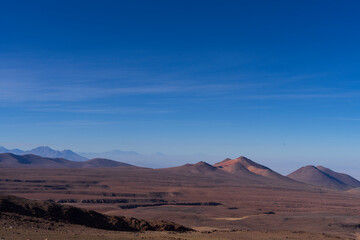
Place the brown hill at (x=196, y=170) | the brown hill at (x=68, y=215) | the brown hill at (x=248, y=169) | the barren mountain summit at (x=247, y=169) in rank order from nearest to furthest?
the brown hill at (x=68, y=215)
the brown hill at (x=196, y=170)
the brown hill at (x=248, y=169)
the barren mountain summit at (x=247, y=169)

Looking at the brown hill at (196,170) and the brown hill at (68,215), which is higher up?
the brown hill at (196,170)

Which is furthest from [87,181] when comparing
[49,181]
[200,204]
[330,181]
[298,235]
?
[330,181]

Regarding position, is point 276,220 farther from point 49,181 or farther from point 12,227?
point 49,181

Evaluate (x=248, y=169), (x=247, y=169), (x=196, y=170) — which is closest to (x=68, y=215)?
(x=196, y=170)

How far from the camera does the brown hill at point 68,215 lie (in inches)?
990

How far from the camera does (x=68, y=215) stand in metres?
26.8

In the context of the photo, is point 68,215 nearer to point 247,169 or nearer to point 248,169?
point 247,169

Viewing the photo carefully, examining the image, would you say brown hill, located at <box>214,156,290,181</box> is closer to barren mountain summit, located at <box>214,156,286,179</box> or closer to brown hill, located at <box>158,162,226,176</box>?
barren mountain summit, located at <box>214,156,286,179</box>

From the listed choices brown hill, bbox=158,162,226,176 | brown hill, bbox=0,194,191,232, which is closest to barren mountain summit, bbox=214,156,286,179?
brown hill, bbox=158,162,226,176

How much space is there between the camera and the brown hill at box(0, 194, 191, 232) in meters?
25.1

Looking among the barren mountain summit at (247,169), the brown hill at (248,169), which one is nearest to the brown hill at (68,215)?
the brown hill at (248,169)

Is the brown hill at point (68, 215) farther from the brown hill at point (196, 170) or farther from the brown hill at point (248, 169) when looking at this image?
the brown hill at point (248, 169)

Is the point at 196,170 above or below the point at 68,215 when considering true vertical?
above

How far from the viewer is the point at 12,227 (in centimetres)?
2030
